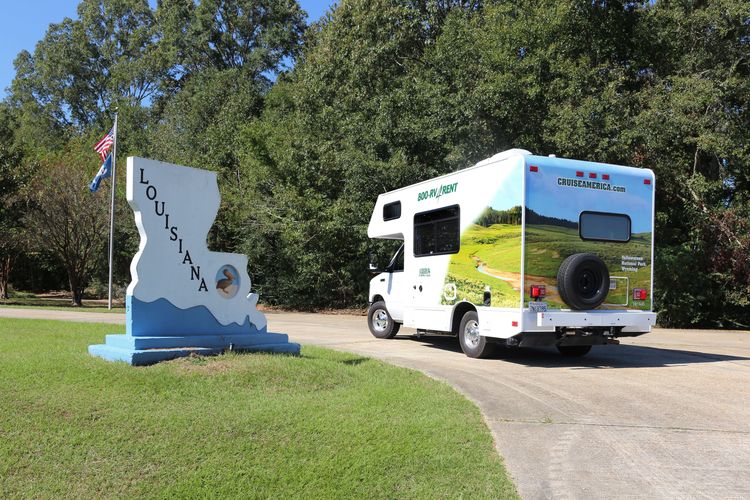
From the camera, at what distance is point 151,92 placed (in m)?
52.7

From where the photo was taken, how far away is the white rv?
32.7 ft

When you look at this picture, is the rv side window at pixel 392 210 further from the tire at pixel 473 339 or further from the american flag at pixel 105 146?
the american flag at pixel 105 146

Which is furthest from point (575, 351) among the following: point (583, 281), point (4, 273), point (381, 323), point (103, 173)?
point (4, 273)

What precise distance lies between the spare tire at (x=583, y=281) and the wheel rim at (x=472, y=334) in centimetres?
175

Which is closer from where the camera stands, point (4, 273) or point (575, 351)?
point (575, 351)

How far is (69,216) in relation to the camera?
2923 cm

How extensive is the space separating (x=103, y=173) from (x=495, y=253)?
1801 cm

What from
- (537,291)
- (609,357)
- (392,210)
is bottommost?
(609,357)

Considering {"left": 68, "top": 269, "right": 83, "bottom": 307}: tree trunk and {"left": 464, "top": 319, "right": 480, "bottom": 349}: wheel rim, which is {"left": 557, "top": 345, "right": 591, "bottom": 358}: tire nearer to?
{"left": 464, "top": 319, "right": 480, "bottom": 349}: wheel rim

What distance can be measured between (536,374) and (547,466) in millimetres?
4693

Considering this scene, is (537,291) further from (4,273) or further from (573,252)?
(4,273)

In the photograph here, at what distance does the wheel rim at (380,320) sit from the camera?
585 inches

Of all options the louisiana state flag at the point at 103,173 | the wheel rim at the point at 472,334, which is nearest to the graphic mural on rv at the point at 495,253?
the wheel rim at the point at 472,334

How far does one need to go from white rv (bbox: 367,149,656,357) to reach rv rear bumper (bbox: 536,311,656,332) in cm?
2
